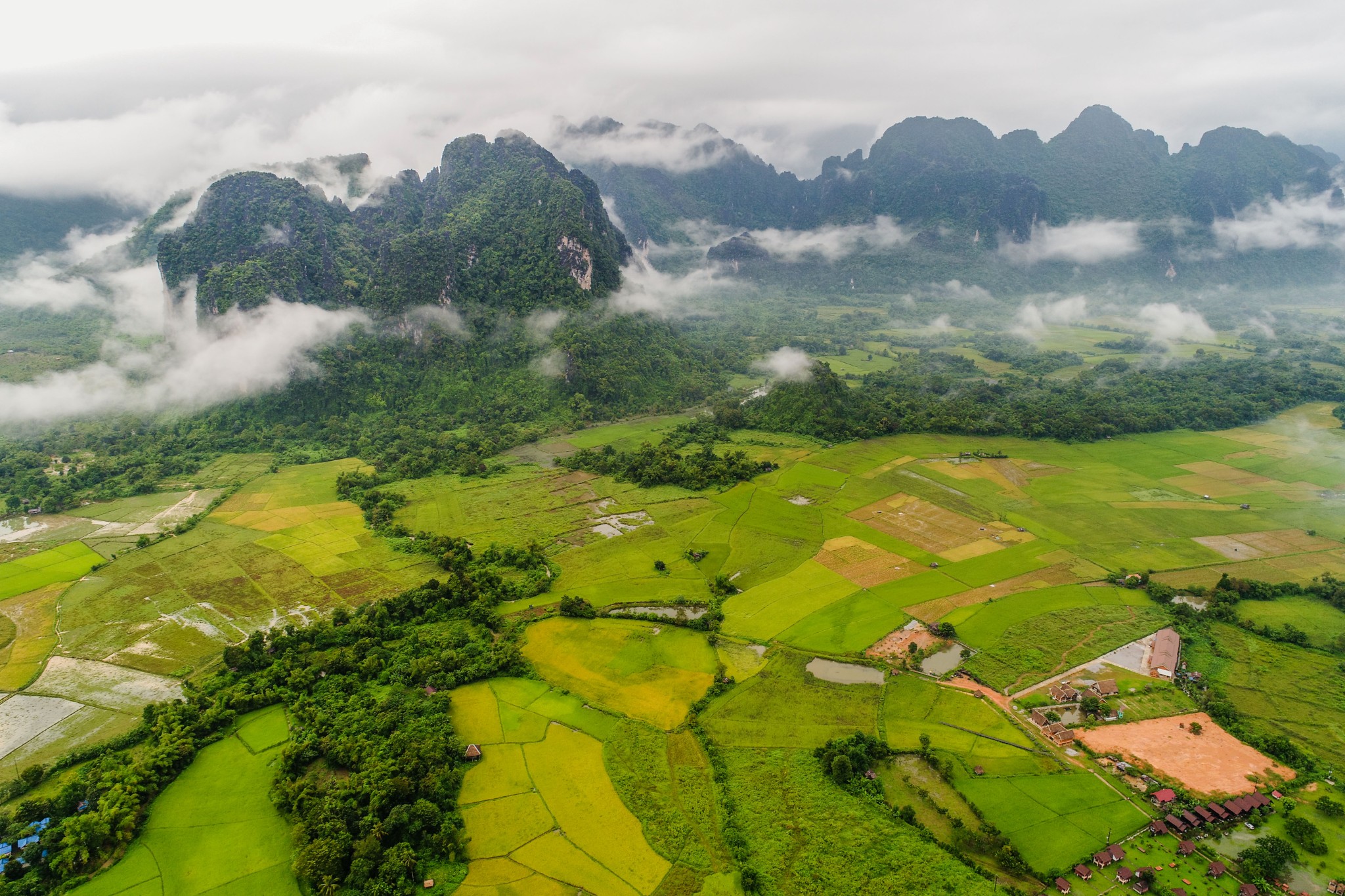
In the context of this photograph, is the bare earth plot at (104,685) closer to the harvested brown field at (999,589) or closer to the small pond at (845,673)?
the small pond at (845,673)

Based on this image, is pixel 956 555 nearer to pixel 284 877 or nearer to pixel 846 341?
pixel 284 877

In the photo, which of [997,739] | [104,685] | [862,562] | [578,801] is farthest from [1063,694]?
[104,685]

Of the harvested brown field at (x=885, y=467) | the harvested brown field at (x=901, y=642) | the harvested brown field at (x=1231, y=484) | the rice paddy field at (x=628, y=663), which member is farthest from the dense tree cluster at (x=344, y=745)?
the harvested brown field at (x=1231, y=484)

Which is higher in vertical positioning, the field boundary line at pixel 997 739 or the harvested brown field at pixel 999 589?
the harvested brown field at pixel 999 589

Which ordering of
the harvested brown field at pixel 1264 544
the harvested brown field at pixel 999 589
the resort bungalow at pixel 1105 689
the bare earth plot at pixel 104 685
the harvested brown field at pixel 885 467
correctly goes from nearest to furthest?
1. the resort bungalow at pixel 1105 689
2. the bare earth plot at pixel 104 685
3. the harvested brown field at pixel 999 589
4. the harvested brown field at pixel 1264 544
5. the harvested brown field at pixel 885 467

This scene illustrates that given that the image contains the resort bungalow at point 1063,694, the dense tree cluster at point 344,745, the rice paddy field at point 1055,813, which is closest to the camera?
the dense tree cluster at point 344,745

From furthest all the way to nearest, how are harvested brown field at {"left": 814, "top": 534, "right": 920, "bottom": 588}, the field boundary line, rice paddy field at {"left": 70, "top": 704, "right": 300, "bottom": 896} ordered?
1. harvested brown field at {"left": 814, "top": 534, "right": 920, "bottom": 588}
2. the field boundary line
3. rice paddy field at {"left": 70, "top": 704, "right": 300, "bottom": 896}

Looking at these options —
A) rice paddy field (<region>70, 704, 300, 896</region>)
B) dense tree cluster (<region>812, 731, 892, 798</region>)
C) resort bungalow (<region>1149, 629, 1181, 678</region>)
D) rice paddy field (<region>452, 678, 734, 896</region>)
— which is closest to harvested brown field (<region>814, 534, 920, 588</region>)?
resort bungalow (<region>1149, 629, 1181, 678</region>)

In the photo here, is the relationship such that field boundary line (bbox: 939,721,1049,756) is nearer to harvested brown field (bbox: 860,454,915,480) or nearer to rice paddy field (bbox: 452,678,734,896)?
rice paddy field (bbox: 452,678,734,896)
